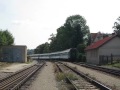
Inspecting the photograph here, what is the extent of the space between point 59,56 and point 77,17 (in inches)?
1779

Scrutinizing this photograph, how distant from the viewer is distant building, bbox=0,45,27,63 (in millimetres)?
71250

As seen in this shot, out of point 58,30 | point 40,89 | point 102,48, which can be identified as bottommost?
point 40,89

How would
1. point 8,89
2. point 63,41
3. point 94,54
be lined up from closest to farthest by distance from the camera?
1. point 8,89
2. point 94,54
3. point 63,41

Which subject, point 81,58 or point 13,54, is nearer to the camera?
point 13,54

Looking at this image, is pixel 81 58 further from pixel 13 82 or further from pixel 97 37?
pixel 13 82

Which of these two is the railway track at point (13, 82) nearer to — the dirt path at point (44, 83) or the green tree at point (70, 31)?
the dirt path at point (44, 83)

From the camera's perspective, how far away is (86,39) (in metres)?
128

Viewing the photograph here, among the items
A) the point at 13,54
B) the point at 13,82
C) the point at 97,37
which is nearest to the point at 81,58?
the point at 13,54

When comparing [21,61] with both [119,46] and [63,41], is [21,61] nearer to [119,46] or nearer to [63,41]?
[119,46]

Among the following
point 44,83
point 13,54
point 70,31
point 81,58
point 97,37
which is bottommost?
point 44,83

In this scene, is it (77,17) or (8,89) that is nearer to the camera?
(8,89)

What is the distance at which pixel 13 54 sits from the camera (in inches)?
2815

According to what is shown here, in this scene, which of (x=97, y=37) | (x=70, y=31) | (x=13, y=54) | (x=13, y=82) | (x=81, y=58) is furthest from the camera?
(x=70, y=31)

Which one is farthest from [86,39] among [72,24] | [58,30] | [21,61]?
[21,61]
